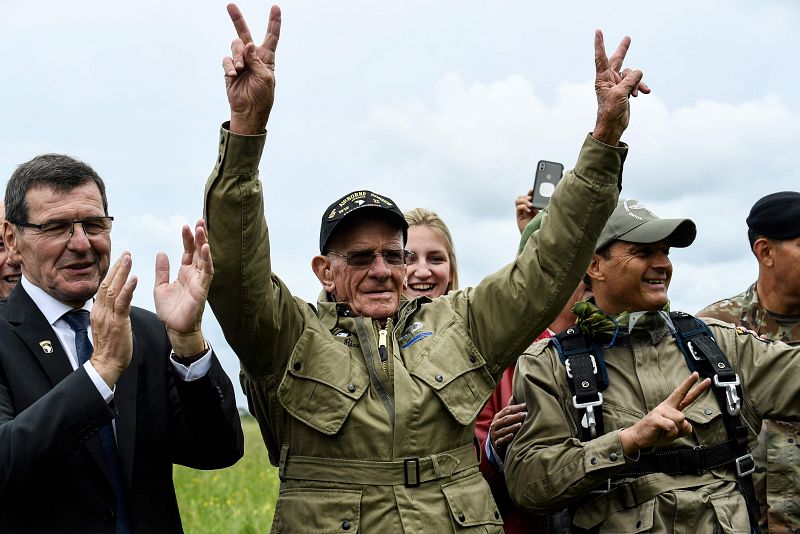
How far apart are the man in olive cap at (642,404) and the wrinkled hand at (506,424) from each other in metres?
0.08

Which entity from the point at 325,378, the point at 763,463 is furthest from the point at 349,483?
the point at 763,463

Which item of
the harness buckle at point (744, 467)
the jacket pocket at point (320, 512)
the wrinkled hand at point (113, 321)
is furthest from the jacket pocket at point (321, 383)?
the harness buckle at point (744, 467)

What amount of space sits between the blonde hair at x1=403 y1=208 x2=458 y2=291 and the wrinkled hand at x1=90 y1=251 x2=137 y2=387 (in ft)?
9.74

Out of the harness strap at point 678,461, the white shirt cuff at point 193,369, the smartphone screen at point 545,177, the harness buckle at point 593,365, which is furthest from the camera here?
the smartphone screen at point 545,177

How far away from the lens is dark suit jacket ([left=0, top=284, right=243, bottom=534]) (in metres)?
3.62

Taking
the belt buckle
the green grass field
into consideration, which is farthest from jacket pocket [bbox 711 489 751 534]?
the green grass field

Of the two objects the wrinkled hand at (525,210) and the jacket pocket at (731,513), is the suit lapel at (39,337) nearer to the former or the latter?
the jacket pocket at (731,513)

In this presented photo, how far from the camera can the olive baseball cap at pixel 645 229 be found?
500 cm

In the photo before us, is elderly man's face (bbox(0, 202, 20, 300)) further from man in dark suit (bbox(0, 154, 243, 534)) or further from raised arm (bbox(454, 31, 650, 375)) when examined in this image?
raised arm (bbox(454, 31, 650, 375))

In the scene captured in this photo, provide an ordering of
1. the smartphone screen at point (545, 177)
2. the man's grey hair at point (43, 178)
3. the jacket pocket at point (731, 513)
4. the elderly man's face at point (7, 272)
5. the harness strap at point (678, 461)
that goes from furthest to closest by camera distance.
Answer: the smartphone screen at point (545, 177) → the elderly man's face at point (7, 272) → the harness strap at point (678, 461) → the jacket pocket at point (731, 513) → the man's grey hair at point (43, 178)

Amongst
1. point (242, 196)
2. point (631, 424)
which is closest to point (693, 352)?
point (631, 424)

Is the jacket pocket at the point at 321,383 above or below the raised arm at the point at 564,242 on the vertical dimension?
below

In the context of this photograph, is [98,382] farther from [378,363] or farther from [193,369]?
[378,363]

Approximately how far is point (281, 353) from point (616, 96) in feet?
6.09
